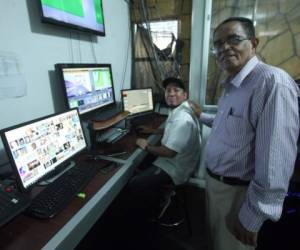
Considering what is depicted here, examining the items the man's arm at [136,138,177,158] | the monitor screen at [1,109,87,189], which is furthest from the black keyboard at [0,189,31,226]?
the man's arm at [136,138,177,158]

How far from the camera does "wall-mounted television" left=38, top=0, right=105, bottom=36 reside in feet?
3.99

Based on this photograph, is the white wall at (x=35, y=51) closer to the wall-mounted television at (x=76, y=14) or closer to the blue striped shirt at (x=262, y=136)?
the wall-mounted television at (x=76, y=14)

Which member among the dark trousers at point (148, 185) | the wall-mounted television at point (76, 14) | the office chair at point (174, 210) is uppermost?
the wall-mounted television at point (76, 14)

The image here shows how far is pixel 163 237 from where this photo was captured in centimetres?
166

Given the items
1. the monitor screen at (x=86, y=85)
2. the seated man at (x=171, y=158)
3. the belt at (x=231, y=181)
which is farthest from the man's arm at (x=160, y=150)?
the monitor screen at (x=86, y=85)

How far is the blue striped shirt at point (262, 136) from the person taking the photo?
79cm

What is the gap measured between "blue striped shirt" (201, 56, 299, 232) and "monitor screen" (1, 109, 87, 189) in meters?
0.90

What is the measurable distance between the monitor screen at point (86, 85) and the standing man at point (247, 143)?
950 mm

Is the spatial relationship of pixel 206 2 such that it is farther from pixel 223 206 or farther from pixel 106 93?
pixel 223 206

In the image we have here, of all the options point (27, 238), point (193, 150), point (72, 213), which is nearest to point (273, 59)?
point (193, 150)

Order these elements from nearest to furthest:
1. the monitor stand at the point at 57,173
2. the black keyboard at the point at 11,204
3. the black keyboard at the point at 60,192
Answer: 1. the black keyboard at the point at 11,204
2. the black keyboard at the point at 60,192
3. the monitor stand at the point at 57,173

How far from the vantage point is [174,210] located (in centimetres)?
198

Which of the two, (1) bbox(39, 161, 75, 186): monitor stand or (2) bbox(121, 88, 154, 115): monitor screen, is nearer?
(1) bbox(39, 161, 75, 186): monitor stand

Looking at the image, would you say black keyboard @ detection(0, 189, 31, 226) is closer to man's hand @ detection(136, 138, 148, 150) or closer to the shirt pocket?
man's hand @ detection(136, 138, 148, 150)
